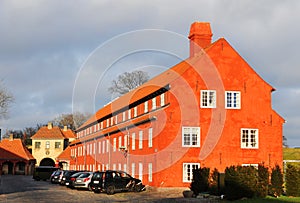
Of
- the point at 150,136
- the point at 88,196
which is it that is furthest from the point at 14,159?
the point at 88,196

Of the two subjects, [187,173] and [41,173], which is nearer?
[187,173]

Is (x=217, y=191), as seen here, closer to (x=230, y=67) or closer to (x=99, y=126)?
(x=230, y=67)

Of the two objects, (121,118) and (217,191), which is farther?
(121,118)

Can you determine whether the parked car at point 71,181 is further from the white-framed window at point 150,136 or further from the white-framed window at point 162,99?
the white-framed window at point 162,99

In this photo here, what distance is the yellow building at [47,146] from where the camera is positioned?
97.1m

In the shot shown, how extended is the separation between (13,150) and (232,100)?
202 feet

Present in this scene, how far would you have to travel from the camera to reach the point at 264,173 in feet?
86.4

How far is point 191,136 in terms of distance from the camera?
35.8 metres

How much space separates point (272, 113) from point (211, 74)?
19.8 feet

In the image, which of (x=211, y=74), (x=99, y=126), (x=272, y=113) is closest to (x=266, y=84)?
(x=272, y=113)

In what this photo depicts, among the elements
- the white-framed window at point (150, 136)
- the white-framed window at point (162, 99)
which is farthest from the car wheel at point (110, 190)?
the white-framed window at point (162, 99)

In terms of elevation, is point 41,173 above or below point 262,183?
below

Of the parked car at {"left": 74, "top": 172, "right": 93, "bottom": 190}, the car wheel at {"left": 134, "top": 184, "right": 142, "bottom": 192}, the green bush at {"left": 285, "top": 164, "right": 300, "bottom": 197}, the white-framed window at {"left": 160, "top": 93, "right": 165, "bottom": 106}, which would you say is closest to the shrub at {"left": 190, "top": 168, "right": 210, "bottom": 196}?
the green bush at {"left": 285, "top": 164, "right": 300, "bottom": 197}

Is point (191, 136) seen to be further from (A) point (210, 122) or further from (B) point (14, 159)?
(B) point (14, 159)
